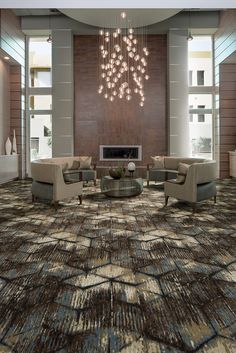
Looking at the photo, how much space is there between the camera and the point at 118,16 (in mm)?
8453

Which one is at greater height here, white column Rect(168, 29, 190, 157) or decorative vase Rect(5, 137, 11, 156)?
white column Rect(168, 29, 190, 157)

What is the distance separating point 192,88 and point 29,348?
10527mm

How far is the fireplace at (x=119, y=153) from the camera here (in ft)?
34.9

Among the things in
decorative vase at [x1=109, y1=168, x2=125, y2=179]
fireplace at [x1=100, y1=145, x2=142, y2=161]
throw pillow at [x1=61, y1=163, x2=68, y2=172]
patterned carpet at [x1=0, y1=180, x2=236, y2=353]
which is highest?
fireplace at [x1=100, y1=145, x2=142, y2=161]

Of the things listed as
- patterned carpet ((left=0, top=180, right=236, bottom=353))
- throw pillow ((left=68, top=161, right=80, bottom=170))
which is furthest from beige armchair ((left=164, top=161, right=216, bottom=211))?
throw pillow ((left=68, top=161, right=80, bottom=170))

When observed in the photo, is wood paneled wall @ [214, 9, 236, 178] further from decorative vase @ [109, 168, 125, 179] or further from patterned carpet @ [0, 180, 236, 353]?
patterned carpet @ [0, 180, 236, 353]

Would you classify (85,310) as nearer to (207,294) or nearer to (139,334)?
(139,334)

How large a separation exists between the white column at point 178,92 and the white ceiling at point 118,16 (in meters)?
1.68

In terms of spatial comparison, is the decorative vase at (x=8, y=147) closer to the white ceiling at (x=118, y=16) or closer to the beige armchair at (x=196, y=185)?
the white ceiling at (x=118, y=16)

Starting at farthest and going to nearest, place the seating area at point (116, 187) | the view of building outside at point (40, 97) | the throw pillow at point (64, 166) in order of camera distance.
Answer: the view of building outside at point (40, 97)
the throw pillow at point (64, 166)
the seating area at point (116, 187)

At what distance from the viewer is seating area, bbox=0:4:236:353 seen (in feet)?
6.48

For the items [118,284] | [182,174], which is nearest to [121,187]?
[182,174]

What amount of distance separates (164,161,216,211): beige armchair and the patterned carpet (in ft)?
2.02

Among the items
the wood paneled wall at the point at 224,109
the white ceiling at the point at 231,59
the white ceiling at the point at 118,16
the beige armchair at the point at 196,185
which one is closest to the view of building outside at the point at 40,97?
the white ceiling at the point at 118,16
